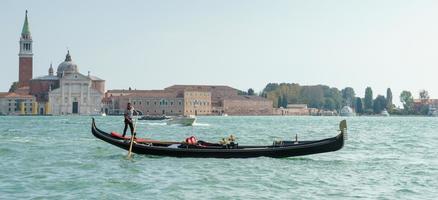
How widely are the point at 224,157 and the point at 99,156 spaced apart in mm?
3978

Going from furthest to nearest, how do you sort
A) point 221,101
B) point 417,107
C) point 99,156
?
point 417,107, point 221,101, point 99,156

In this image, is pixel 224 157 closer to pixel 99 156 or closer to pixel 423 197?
pixel 99 156

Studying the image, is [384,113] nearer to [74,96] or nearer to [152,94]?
[152,94]

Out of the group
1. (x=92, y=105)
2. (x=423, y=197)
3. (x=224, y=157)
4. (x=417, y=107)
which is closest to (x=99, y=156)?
(x=224, y=157)

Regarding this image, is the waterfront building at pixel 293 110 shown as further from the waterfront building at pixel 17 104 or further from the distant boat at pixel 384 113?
the waterfront building at pixel 17 104

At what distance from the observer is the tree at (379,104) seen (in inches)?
5591

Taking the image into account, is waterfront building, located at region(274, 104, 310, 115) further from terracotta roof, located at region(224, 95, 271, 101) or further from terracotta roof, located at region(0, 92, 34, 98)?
terracotta roof, located at region(0, 92, 34, 98)

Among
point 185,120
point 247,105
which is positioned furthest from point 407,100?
point 185,120

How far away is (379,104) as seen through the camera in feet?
466

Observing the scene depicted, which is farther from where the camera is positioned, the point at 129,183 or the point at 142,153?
the point at 142,153

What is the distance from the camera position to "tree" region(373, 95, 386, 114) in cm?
14200

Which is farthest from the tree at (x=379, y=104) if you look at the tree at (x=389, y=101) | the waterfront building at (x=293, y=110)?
the waterfront building at (x=293, y=110)

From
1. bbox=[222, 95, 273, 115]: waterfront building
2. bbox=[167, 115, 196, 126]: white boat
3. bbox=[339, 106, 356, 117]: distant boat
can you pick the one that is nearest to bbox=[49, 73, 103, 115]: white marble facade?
bbox=[222, 95, 273, 115]: waterfront building

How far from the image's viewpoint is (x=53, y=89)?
11900 centimetres
